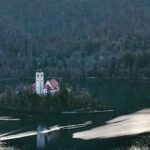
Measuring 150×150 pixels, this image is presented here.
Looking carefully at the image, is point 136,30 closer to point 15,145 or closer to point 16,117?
point 16,117

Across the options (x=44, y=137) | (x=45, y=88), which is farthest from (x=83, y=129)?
(x=45, y=88)

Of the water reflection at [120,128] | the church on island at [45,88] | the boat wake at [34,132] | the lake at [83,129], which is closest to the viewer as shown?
the lake at [83,129]

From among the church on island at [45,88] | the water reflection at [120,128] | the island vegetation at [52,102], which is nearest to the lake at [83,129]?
the water reflection at [120,128]

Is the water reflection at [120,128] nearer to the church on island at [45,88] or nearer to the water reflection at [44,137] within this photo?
the water reflection at [44,137]

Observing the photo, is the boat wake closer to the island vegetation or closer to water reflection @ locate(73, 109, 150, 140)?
water reflection @ locate(73, 109, 150, 140)

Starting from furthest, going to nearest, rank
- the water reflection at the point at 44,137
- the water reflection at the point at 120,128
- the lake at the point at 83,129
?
the water reflection at the point at 120,128
the water reflection at the point at 44,137
the lake at the point at 83,129

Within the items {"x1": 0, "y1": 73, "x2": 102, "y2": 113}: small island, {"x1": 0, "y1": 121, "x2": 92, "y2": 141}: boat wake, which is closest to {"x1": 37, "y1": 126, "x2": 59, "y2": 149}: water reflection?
{"x1": 0, "y1": 121, "x2": 92, "y2": 141}: boat wake

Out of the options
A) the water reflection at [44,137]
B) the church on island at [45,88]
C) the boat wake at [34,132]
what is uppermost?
the church on island at [45,88]
